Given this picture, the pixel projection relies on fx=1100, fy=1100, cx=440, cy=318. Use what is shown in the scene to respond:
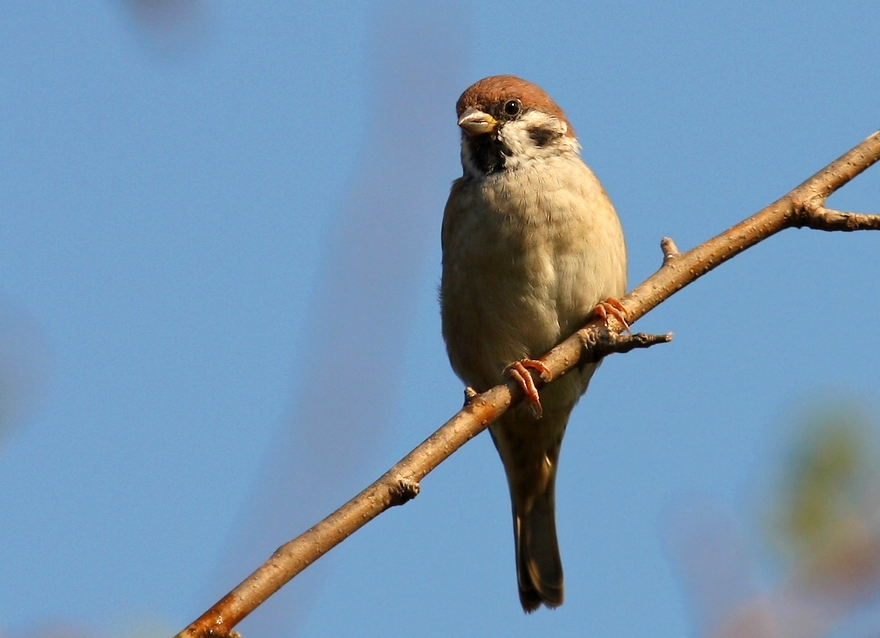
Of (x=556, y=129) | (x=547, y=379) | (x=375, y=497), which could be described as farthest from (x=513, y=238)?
(x=375, y=497)

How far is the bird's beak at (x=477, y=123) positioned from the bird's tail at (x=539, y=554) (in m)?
1.82

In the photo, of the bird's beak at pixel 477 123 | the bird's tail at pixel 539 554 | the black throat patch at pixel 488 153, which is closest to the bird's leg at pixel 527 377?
the black throat patch at pixel 488 153

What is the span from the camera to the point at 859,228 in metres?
3.36

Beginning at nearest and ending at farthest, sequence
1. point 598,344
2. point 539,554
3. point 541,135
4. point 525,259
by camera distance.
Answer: point 598,344 → point 525,259 → point 541,135 → point 539,554

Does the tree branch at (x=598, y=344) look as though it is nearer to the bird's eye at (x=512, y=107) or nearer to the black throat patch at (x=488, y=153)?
the black throat patch at (x=488, y=153)

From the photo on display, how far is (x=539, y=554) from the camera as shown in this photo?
5621mm

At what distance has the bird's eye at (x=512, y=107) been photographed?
522 centimetres

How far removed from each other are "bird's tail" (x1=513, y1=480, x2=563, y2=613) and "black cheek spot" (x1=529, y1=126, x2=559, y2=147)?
67.8 inches

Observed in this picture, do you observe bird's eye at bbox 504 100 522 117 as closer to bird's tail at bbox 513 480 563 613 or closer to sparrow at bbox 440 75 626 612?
sparrow at bbox 440 75 626 612

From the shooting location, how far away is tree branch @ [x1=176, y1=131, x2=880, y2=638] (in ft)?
8.04

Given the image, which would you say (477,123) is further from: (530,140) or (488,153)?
(530,140)

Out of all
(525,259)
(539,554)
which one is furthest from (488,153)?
(539,554)

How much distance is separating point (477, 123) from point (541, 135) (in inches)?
12.7

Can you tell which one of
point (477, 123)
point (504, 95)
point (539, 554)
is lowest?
point (539, 554)
